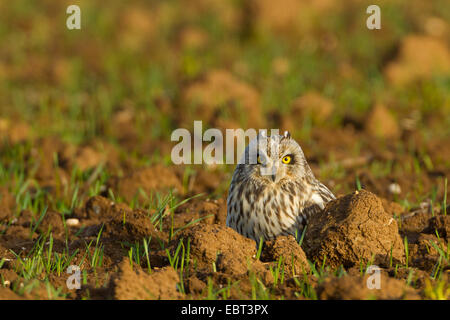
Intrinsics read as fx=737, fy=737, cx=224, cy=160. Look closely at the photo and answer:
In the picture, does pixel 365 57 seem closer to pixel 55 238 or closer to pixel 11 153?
pixel 11 153

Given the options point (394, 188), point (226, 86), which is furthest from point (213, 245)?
point (226, 86)

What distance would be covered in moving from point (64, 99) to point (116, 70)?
5.11 feet

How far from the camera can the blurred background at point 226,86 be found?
7336 mm

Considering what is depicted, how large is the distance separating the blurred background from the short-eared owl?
1624 millimetres

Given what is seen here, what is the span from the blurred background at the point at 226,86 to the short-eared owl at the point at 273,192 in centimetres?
162

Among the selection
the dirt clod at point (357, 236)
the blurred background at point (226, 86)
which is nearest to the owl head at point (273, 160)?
the dirt clod at point (357, 236)

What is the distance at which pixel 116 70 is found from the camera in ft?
37.0

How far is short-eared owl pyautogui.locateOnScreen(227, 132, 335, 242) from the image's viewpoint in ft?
15.6

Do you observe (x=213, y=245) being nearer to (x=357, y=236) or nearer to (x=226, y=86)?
(x=357, y=236)

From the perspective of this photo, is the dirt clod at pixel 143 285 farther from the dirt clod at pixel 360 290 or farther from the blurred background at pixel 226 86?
the blurred background at pixel 226 86

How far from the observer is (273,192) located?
15.7ft

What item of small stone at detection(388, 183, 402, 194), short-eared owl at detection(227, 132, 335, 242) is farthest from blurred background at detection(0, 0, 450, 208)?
short-eared owl at detection(227, 132, 335, 242)

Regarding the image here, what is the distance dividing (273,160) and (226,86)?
Result: 4.71 m

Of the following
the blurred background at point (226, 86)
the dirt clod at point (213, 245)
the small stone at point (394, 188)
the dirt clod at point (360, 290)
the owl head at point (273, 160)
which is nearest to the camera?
the dirt clod at point (360, 290)
